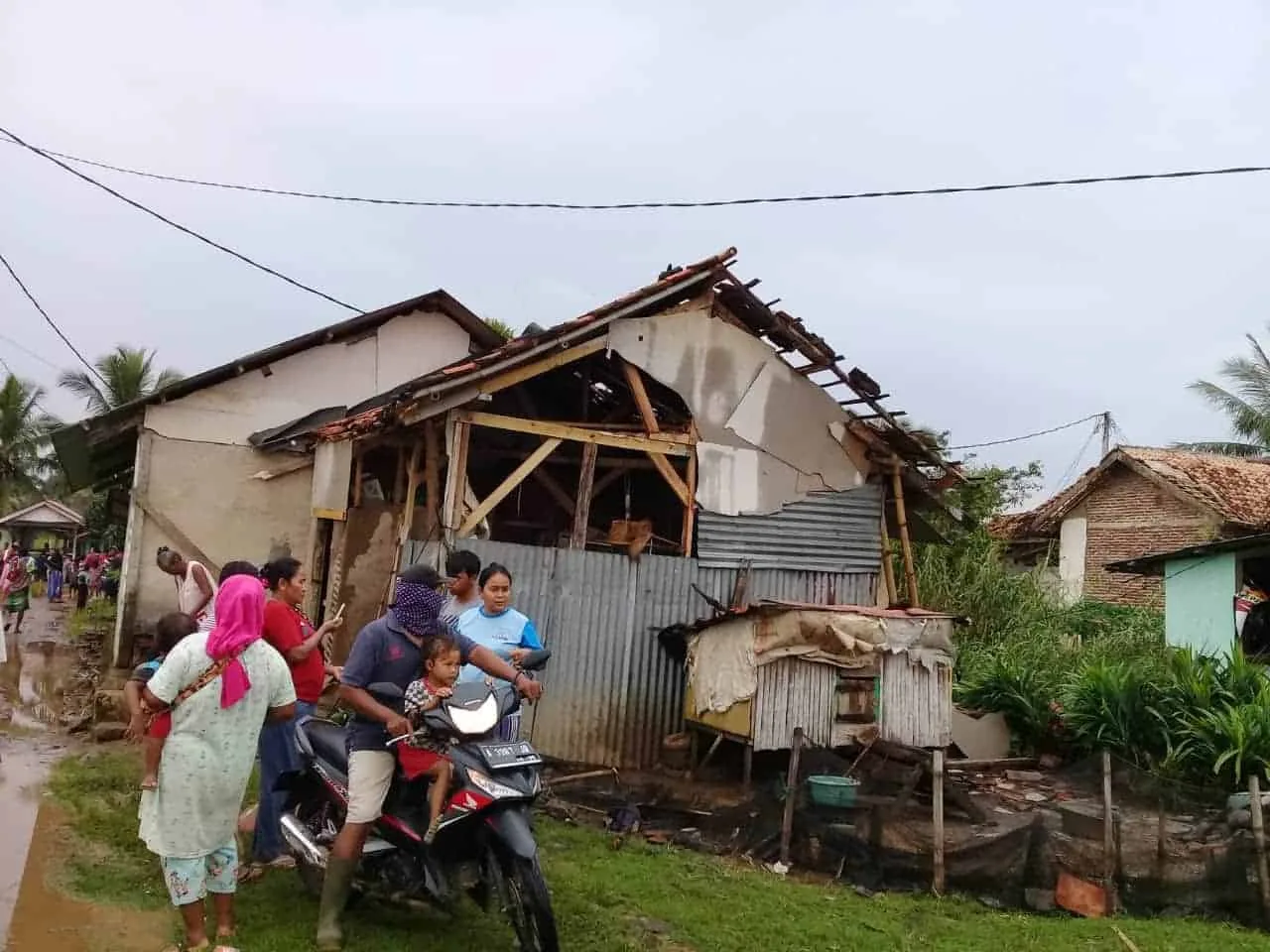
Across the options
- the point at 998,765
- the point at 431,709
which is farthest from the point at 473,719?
the point at 998,765

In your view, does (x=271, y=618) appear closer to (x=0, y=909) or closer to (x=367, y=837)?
(x=367, y=837)

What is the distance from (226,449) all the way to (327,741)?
8.98 metres

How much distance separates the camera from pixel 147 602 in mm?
12422

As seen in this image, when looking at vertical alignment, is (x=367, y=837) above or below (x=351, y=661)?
below

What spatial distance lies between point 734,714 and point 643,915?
2.79 m

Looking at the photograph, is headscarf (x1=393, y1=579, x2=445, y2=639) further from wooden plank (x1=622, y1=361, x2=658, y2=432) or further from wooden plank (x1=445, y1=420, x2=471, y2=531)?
wooden plank (x1=622, y1=361, x2=658, y2=432)

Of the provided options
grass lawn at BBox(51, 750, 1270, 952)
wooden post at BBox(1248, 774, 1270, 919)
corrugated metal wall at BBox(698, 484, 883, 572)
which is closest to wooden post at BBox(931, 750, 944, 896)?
grass lawn at BBox(51, 750, 1270, 952)

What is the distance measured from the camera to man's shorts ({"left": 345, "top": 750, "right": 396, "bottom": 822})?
4.38 meters

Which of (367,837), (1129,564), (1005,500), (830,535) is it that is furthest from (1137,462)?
(367,837)

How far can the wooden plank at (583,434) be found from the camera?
28.6 ft

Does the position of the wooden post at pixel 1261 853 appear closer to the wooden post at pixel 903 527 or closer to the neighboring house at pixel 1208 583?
the wooden post at pixel 903 527

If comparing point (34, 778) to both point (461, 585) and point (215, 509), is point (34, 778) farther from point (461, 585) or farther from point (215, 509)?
point (215, 509)

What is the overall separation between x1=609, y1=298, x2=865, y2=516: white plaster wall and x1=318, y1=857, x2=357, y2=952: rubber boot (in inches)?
219

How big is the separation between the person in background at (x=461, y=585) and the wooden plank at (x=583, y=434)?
Result: 3.03m
